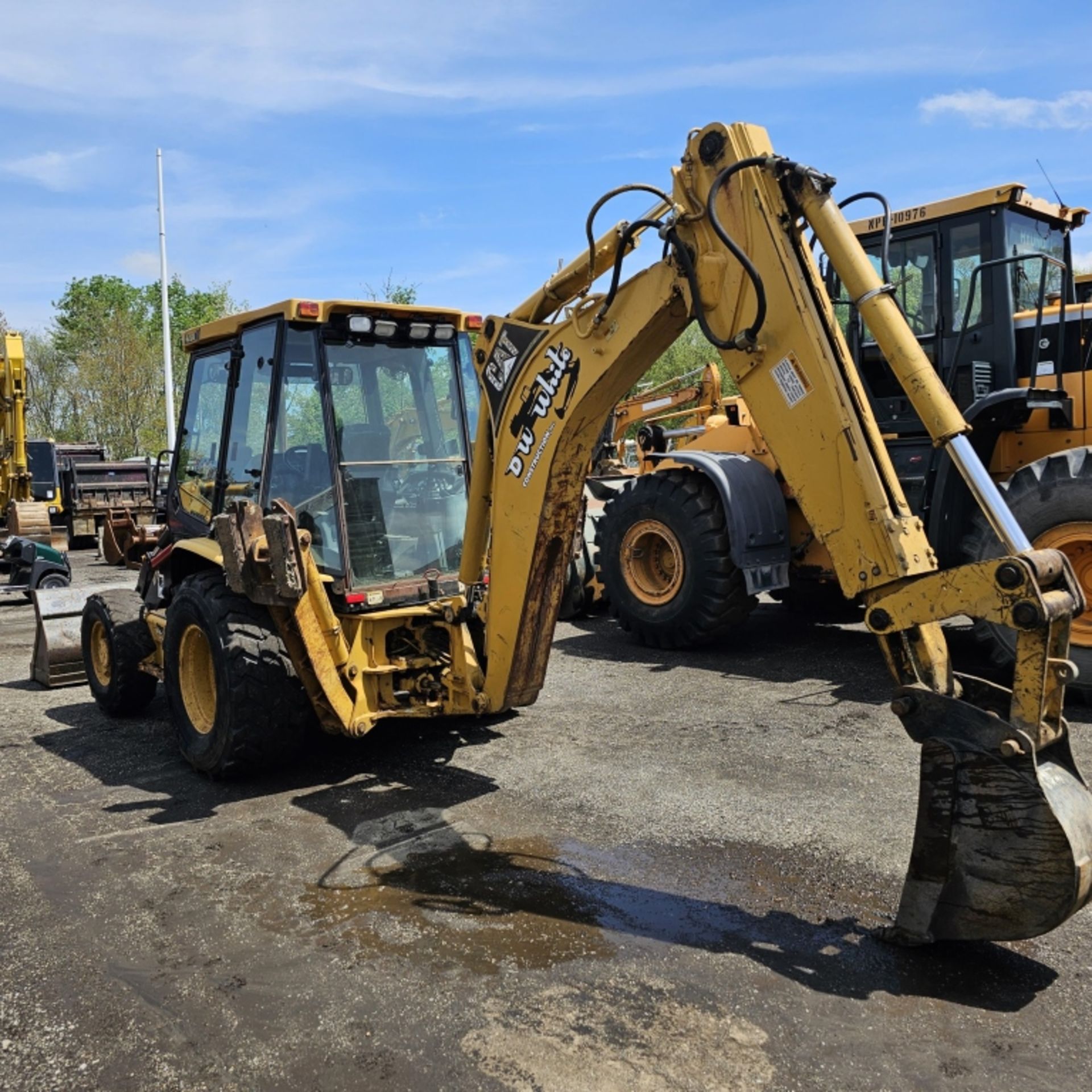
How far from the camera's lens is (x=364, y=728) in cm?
527

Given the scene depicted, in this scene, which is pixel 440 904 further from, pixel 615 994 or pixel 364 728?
pixel 364 728

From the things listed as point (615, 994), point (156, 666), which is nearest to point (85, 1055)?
point (615, 994)

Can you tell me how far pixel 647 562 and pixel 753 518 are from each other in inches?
48.0

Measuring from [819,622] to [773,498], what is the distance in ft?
6.37

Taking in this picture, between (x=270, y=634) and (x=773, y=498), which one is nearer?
(x=270, y=634)

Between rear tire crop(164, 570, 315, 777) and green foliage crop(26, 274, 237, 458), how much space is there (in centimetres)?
2939

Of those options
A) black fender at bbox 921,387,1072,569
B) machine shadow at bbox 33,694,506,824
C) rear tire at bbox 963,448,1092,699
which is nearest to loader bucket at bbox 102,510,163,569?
machine shadow at bbox 33,694,506,824

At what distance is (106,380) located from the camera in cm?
3603

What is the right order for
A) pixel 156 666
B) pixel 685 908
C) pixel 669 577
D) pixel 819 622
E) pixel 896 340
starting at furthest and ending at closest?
pixel 819 622 → pixel 669 577 → pixel 156 666 → pixel 685 908 → pixel 896 340

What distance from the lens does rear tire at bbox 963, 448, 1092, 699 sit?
6.54 metres

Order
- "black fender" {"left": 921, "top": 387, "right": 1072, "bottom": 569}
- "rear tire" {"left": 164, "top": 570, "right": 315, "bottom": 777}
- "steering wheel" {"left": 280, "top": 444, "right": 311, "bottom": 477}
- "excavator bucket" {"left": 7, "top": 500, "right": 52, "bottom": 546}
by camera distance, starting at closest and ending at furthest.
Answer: "rear tire" {"left": 164, "top": 570, "right": 315, "bottom": 777}, "steering wheel" {"left": 280, "top": 444, "right": 311, "bottom": 477}, "black fender" {"left": 921, "top": 387, "right": 1072, "bottom": 569}, "excavator bucket" {"left": 7, "top": 500, "right": 52, "bottom": 546}

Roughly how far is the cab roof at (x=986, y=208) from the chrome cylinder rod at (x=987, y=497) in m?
4.71

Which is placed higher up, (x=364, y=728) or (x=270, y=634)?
(x=270, y=634)

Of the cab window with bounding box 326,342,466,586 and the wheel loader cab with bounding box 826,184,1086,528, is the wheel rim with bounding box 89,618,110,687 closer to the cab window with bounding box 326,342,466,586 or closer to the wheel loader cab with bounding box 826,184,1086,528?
the cab window with bounding box 326,342,466,586
